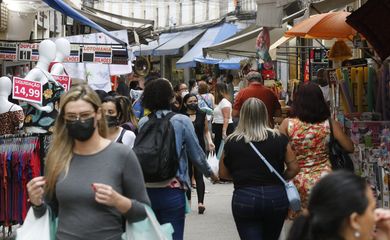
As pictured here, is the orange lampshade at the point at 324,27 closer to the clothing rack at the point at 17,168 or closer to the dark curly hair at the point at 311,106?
the dark curly hair at the point at 311,106

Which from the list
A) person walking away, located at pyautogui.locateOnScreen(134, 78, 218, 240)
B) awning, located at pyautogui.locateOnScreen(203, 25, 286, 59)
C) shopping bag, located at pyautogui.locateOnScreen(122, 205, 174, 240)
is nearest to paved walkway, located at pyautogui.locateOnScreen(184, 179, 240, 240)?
person walking away, located at pyautogui.locateOnScreen(134, 78, 218, 240)

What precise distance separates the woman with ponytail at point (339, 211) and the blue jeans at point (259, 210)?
3486 millimetres

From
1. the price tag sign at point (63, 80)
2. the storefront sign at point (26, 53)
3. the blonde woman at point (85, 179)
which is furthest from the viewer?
the storefront sign at point (26, 53)

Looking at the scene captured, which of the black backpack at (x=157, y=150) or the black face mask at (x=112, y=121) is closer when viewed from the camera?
the black backpack at (x=157, y=150)

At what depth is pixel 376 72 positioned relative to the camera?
7.98m

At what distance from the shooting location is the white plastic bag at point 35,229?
455 cm

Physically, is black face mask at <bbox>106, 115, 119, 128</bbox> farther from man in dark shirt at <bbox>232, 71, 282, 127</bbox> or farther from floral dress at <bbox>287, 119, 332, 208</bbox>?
man in dark shirt at <bbox>232, 71, 282, 127</bbox>

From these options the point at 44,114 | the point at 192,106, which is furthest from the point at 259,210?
the point at 192,106

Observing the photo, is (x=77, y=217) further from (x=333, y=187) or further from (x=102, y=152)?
(x=333, y=187)

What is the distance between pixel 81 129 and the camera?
4523 mm

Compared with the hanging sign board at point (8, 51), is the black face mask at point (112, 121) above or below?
below

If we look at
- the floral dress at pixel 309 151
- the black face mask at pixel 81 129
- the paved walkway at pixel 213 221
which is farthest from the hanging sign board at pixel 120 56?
the black face mask at pixel 81 129

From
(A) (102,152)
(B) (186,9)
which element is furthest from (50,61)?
(B) (186,9)

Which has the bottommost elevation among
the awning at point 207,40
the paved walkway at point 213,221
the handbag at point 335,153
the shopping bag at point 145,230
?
the paved walkway at point 213,221
